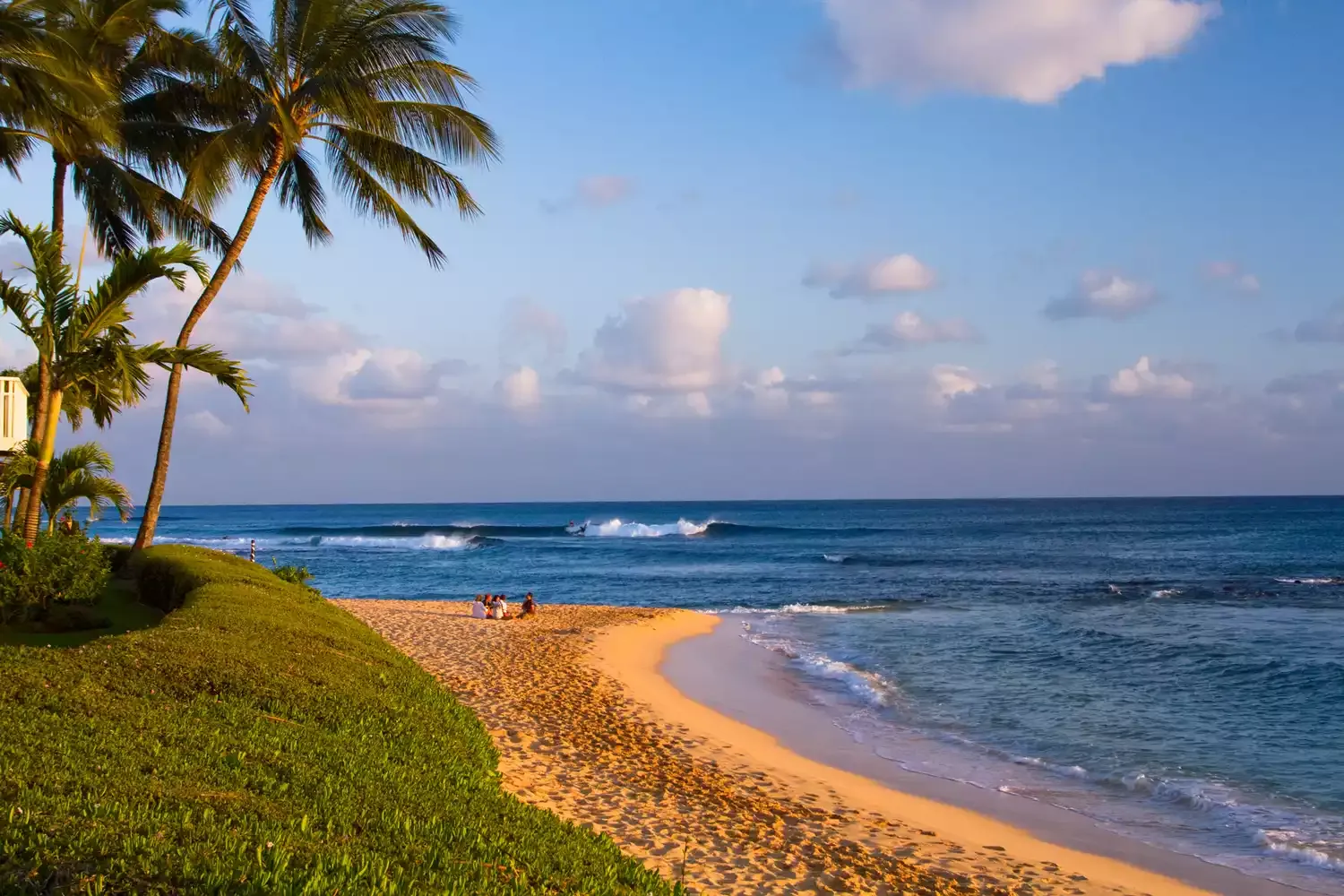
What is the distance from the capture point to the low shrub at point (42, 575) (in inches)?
469

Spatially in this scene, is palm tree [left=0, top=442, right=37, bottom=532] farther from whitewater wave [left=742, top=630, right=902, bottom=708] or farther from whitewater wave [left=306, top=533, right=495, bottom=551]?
whitewater wave [left=306, top=533, right=495, bottom=551]

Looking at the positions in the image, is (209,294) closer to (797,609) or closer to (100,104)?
(100,104)

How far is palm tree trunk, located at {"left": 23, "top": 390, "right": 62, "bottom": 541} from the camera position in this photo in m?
13.0

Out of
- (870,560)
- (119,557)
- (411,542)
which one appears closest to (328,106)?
(119,557)

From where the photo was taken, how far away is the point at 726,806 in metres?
9.55

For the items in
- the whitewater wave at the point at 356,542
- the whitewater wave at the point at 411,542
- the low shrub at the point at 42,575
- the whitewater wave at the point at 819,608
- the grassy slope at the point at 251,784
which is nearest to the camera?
the grassy slope at the point at 251,784

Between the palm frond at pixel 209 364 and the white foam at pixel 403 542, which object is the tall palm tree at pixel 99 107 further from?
the white foam at pixel 403 542

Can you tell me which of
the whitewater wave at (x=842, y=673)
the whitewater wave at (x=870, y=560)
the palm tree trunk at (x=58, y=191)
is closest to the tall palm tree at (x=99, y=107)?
the palm tree trunk at (x=58, y=191)

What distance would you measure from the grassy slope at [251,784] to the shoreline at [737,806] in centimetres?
187

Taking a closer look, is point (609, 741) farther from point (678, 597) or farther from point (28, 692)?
point (678, 597)

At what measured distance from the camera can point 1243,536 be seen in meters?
70.8

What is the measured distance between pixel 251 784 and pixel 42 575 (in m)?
9.01

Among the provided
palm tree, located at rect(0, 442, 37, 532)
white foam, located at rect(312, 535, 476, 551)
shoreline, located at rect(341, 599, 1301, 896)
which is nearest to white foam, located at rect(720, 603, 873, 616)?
shoreline, located at rect(341, 599, 1301, 896)

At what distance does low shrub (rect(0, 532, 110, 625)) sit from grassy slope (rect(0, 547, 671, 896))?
457 cm
